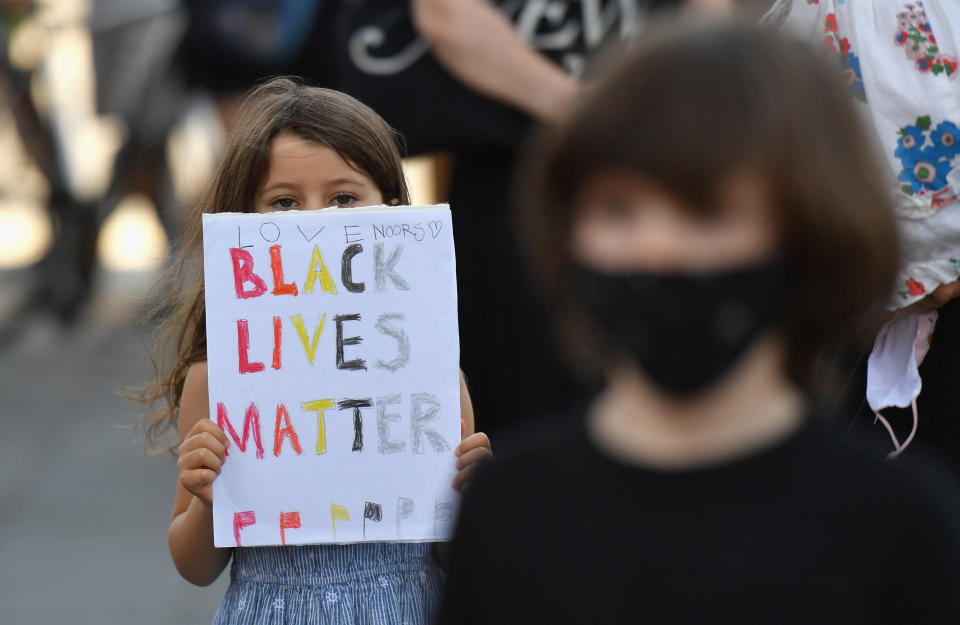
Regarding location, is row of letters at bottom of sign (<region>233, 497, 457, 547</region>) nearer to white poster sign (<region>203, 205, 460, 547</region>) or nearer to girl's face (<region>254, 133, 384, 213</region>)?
white poster sign (<region>203, 205, 460, 547</region>)

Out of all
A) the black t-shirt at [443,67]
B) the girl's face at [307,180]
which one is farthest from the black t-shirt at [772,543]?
the black t-shirt at [443,67]

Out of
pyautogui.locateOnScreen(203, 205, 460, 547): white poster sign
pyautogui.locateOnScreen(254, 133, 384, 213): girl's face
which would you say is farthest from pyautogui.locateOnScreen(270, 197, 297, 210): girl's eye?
pyautogui.locateOnScreen(203, 205, 460, 547): white poster sign

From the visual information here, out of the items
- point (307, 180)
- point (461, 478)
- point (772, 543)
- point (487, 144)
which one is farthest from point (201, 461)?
point (487, 144)

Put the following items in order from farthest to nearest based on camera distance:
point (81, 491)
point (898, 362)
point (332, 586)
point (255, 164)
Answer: point (81, 491)
point (898, 362)
point (255, 164)
point (332, 586)

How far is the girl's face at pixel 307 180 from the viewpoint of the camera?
2.34m

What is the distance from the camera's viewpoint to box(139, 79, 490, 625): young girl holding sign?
7.32 ft

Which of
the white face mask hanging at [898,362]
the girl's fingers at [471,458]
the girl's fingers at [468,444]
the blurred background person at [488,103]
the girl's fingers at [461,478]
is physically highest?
the blurred background person at [488,103]

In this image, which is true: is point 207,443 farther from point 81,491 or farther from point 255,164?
point 81,491

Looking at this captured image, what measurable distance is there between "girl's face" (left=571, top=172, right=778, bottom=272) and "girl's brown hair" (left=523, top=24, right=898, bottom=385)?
0.04ft

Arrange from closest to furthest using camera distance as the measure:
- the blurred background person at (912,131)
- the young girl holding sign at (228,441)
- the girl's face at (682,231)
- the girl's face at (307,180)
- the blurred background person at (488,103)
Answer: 1. the girl's face at (682,231)
2. the young girl holding sign at (228,441)
3. the girl's face at (307,180)
4. the blurred background person at (912,131)
5. the blurred background person at (488,103)

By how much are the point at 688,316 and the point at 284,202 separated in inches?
47.2

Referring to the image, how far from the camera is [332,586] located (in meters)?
2.26

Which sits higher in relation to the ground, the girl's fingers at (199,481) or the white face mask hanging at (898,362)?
the white face mask hanging at (898,362)

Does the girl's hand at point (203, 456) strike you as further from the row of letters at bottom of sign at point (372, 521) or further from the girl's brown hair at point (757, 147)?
the girl's brown hair at point (757, 147)
